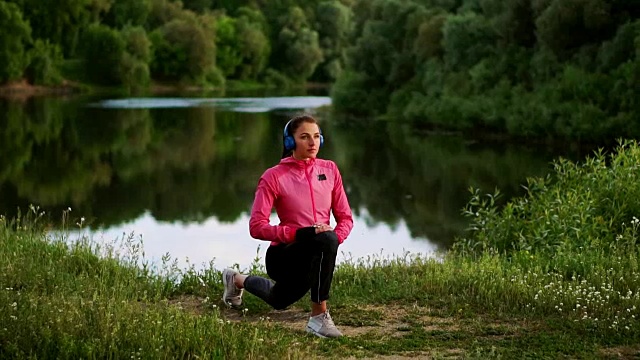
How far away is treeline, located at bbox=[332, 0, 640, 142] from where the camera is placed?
28.2 metres

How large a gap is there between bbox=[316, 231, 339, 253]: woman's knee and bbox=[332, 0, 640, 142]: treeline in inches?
875

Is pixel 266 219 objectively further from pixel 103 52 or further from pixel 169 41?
pixel 169 41

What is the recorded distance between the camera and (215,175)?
79.7 ft

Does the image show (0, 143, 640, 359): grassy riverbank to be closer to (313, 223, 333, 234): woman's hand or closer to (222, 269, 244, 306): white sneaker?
(222, 269, 244, 306): white sneaker

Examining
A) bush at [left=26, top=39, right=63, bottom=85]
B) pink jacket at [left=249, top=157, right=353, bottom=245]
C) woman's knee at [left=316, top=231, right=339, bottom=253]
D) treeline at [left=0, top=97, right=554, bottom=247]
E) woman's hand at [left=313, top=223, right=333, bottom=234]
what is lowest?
treeline at [left=0, top=97, right=554, bottom=247]

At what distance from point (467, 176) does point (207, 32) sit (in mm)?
63503

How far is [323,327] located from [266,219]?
0.85 meters

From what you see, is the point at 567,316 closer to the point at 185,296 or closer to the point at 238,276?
the point at 238,276

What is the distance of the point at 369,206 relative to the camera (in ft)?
64.1

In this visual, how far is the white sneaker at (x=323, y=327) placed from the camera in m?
6.36

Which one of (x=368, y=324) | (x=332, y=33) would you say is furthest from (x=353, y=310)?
(x=332, y=33)

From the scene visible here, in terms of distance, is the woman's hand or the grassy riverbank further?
the woman's hand

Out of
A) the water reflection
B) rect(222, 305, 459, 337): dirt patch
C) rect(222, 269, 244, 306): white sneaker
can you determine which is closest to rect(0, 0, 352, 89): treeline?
the water reflection

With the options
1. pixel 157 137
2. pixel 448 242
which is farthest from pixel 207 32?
pixel 448 242
